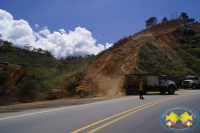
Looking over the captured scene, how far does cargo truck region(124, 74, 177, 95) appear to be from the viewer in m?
20.9

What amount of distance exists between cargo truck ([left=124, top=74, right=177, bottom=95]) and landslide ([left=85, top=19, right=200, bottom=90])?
339 cm

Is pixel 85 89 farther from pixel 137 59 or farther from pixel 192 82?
pixel 192 82

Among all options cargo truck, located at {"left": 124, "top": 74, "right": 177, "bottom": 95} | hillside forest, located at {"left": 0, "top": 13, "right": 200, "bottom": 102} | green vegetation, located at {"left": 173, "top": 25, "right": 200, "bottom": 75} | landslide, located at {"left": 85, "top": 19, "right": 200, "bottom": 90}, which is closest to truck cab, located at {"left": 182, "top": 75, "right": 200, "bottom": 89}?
hillside forest, located at {"left": 0, "top": 13, "right": 200, "bottom": 102}

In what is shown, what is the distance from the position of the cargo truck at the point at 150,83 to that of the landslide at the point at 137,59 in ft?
11.1

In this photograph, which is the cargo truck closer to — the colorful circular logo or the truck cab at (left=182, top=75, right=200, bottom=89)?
the truck cab at (left=182, top=75, right=200, bottom=89)

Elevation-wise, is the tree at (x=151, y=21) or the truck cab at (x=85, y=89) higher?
the tree at (x=151, y=21)

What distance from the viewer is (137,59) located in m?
32.2

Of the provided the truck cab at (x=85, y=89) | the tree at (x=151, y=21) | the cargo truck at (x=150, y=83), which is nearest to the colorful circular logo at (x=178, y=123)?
the cargo truck at (x=150, y=83)

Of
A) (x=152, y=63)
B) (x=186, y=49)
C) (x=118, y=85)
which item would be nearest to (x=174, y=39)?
(x=186, y=49)

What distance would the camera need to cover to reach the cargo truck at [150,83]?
68.6 ft

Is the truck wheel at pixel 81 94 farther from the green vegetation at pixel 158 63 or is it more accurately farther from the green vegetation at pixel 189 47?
the green vegetation at pixel 189 47

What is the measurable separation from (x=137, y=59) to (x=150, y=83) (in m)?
11.1

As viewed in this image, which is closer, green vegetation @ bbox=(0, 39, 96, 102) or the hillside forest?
green vegetation @ bbox=(0, 39, 96, 102)

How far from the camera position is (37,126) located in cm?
650
